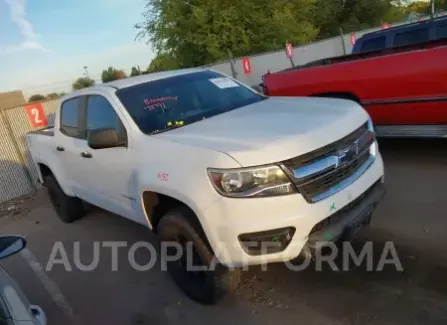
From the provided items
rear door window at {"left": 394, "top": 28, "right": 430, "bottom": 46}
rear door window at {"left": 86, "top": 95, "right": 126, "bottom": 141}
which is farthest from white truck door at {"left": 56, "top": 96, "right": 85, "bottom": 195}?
rear door window at {"left": 394, "top": 28, "right": 430, "bottom": 46}

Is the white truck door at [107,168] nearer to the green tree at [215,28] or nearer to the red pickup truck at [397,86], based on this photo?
the red pickup truck at [397,86]

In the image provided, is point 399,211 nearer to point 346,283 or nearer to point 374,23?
point 346,283

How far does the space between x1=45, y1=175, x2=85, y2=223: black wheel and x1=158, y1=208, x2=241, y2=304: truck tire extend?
2.86 meters

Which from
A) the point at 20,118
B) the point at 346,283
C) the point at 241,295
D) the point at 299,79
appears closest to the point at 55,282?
the point at 241,295

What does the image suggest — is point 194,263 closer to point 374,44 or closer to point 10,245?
point 10,245

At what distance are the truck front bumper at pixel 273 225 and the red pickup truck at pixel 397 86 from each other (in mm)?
2702

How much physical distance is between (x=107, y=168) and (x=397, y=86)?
12.0ft

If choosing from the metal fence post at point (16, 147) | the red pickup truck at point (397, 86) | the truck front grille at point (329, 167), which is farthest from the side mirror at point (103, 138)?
the metal fence post at point (16, 147)

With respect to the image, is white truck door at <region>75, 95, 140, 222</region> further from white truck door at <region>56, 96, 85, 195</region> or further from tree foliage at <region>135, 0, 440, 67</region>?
tree foliage at <region>135, 0, 440, 67</region>

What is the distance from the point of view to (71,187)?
5.48m

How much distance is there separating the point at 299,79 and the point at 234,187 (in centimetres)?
423

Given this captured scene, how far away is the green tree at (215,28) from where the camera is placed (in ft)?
73.3

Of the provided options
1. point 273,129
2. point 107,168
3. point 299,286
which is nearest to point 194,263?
point 299,286

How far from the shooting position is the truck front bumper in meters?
2.95
